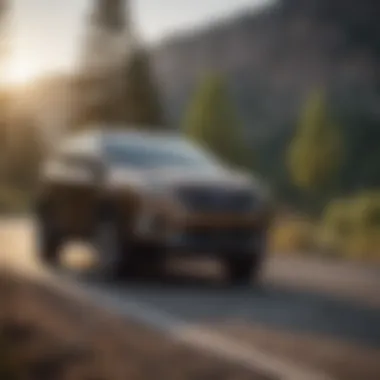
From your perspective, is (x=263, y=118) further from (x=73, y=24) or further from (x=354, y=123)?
(x=73, y=24)

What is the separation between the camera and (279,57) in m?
5.75

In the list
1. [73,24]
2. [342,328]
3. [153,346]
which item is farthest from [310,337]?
[73,24]

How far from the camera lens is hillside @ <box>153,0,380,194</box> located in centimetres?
568

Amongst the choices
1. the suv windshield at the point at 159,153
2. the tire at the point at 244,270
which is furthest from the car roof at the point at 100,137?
the tire at the point at 244,270

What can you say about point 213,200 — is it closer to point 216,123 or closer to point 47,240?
point 47,240

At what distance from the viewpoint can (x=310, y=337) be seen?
6.07 m

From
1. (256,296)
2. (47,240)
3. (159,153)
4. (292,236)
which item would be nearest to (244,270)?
(256,296)

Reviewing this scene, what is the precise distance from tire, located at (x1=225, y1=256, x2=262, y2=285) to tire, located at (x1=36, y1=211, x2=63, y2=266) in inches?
33.2

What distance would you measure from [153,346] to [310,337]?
66 centimetres

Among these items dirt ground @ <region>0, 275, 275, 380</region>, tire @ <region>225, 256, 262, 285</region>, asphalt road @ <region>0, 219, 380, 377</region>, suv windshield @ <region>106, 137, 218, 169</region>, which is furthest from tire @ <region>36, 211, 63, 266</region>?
tire @ <region>225, 256, 262, 285</region>

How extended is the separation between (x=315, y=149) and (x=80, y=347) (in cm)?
120

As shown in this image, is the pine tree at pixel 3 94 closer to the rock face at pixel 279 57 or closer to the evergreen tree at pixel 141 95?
the evergreen tree at pixel 141 95

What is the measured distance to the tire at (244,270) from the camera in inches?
257

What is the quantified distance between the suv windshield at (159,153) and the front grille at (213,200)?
0.19 metres
